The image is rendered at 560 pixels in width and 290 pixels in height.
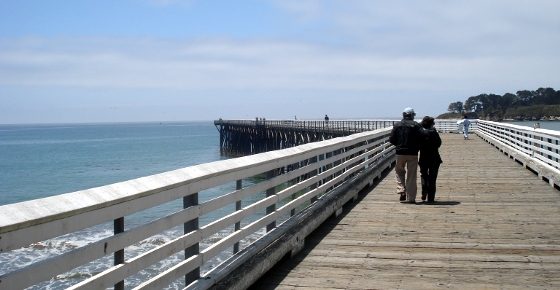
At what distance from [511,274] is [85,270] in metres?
11.3

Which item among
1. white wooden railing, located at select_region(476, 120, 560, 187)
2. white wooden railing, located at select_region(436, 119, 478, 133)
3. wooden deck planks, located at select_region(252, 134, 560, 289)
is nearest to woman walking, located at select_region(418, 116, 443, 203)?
wooden deck planks, located at select_region(252, 134, 560, 289)

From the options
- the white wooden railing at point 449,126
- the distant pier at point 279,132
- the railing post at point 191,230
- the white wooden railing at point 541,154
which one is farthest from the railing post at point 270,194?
the white wooden railing at point 449,126

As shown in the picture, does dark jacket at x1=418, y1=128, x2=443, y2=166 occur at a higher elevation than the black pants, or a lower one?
higher

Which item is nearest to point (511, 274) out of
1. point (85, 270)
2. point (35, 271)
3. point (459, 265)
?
point (459, 265)

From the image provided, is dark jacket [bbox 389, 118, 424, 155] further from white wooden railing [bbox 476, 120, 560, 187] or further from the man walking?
white wooden railing [bbox 476, 120, 560, 187]

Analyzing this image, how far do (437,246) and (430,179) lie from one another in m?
3.78

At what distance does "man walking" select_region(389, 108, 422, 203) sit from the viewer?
1034 centimetres

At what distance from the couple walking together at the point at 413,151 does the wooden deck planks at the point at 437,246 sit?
1.05ft

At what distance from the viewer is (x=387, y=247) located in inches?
274

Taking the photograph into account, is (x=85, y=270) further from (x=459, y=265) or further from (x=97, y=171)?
(x=97, y=171)

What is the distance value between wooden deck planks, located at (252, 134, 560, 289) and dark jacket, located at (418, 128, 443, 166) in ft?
2.40

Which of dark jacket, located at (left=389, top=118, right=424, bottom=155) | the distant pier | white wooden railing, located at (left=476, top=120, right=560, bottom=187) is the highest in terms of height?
dark jacket, located at (left=389, top=118, right=424, bottom=155)

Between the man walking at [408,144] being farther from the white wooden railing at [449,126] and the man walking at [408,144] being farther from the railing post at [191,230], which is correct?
the white wooden railing at [449,126]

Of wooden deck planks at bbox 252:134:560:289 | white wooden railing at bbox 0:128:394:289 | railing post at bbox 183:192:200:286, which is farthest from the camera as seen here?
wooden deck planks at bbox 252:134:560:289
